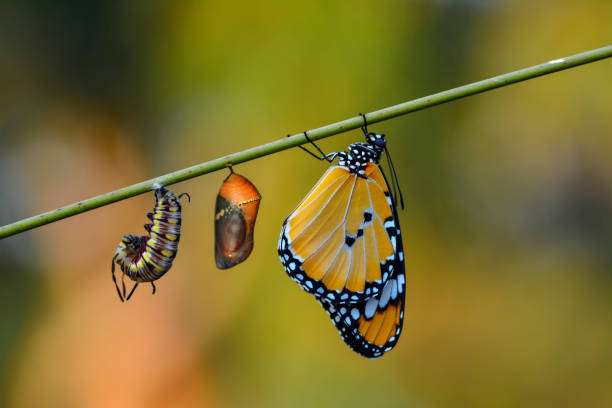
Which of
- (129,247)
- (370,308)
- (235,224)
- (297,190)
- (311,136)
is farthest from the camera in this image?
(297,190)

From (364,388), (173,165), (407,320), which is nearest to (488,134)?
(407,320)

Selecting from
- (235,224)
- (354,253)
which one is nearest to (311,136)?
(235,224)

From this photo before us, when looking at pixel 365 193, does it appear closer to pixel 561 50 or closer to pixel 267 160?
pixel 267 160

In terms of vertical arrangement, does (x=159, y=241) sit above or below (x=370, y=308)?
above

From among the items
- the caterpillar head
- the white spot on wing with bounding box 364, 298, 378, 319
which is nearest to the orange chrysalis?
the caterpillar head

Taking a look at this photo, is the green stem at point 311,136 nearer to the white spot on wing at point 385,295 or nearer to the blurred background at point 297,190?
the white spot on wing at point 385,295

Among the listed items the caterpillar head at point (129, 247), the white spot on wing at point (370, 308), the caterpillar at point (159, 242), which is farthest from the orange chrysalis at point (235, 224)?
the white spot on wing at point (370, 308)

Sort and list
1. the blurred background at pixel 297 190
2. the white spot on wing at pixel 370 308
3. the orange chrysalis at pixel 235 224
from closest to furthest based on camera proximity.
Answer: the orange chrysalis at pixel 235 224 < the white spot on wing at pixel 370 308 < the blurred background at pixel 297 190

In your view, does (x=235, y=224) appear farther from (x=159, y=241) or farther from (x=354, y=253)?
(x=354, y=253)
